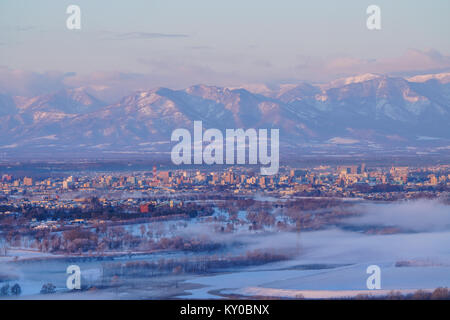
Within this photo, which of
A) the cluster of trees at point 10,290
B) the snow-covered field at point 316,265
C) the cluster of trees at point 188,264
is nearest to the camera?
the cluster of trees at point 10,290

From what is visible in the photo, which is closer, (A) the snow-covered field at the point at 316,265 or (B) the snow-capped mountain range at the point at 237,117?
(A) the snow-covered field at the point at 316,265

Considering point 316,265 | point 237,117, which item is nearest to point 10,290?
point 316,265

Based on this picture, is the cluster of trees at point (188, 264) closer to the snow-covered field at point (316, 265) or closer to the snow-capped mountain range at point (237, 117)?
the snow-covered field at point (316, 265)

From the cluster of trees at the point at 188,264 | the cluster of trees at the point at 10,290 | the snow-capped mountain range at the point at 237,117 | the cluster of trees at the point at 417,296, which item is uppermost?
the snow-capped mountain range at the point at 237,117

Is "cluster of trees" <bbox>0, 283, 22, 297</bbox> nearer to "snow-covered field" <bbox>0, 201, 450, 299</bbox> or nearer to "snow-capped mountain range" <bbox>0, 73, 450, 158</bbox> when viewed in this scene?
"snow-covered field" <bbox>0, 201, 450, 299</bbox>

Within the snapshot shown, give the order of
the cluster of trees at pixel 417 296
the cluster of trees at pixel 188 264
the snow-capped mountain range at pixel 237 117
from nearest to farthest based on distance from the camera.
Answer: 1. the cluster of trees at pixel 417 296
2. the cluster of trees at pixel 188 264
3. the snow-capped mountain range at pixel 237 117

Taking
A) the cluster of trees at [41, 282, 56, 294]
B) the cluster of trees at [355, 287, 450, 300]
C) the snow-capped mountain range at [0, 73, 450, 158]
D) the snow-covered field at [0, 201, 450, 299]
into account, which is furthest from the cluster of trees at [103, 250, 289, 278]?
the snow-capped mountain range at [0, 73, 450, 158]

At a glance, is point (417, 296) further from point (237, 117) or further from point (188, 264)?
point (237, 117)

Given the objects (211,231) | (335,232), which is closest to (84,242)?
(211,231)

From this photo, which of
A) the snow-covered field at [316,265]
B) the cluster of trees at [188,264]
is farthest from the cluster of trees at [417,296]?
the cluster of trees at [188,264]
